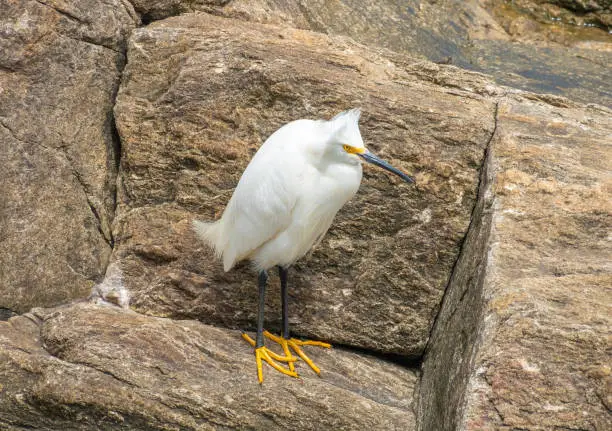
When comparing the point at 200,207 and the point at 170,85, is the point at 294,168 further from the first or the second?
the point at 170,85

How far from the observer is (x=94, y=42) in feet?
14.8

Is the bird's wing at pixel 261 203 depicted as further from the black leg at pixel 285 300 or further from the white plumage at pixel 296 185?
the black leg at pixel 285 300

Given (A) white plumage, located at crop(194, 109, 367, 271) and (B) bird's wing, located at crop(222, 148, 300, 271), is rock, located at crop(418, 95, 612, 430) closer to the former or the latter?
(A) white plumage, located at crop(194, 109, 367, 271)

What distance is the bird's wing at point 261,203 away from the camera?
11.8 feet

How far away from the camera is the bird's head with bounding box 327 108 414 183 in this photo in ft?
11.4

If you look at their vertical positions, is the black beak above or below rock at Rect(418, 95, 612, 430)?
above

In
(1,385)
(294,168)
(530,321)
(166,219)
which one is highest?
(294,168)

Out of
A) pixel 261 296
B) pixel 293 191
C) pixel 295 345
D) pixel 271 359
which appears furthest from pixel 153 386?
pixel 293 191

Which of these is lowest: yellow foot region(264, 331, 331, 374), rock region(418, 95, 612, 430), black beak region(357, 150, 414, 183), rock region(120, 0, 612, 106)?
yellow foot region(264, 331, 331, 374)

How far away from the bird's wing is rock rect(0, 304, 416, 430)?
1.86 feet

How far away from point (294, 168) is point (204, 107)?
100cm

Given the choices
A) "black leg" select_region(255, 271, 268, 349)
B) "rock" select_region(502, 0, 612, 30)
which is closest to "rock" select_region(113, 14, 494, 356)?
"black leg" select_region(255, 271, 268, 349)

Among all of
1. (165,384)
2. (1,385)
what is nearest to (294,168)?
(165,384)

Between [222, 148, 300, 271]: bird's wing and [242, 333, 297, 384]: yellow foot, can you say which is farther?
[242, 333, 297, 384]: yellow foot
